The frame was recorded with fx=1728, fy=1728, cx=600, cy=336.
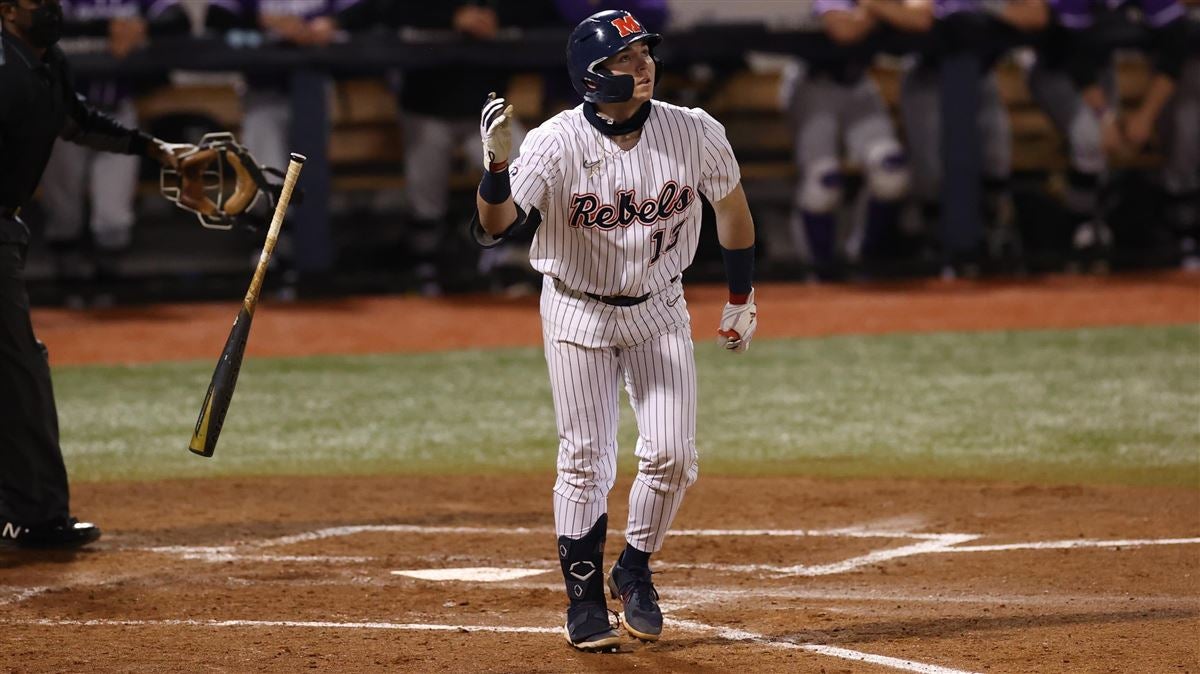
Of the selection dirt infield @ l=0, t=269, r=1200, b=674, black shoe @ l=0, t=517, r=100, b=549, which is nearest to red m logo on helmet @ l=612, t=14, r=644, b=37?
dirt infield @ l=0, t=269, r=1200, b=674

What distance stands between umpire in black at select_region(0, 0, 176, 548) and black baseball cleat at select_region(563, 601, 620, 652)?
2143 millimetres

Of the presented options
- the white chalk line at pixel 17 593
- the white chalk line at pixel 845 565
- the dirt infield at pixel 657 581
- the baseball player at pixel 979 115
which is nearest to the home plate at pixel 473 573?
the dirt infield at pixel 657 581

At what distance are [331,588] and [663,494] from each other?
124 centimetres

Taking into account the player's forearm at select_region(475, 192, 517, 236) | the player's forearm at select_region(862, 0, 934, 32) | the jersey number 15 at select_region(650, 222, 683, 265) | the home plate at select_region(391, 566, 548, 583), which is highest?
the player's forearm at select_region(862, 0, 934, 32)

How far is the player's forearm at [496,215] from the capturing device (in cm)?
414

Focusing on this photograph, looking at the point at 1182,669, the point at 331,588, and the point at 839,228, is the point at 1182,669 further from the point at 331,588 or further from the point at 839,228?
the point at 839,228

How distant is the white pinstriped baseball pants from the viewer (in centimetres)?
440

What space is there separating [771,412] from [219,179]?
3.16 meters

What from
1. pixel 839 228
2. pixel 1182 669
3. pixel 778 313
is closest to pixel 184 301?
pixel 778 313

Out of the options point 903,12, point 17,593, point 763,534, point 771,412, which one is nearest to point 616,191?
point 763,534

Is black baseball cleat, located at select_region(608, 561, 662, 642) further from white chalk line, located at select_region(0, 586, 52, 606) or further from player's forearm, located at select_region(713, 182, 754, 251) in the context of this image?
white chalk line, located at select_region(0, 586, 52, 606)

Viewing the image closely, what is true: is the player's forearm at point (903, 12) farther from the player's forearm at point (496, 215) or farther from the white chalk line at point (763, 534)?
the player's forearm at point (496, 215)

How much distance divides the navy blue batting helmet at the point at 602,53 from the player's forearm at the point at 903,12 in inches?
295

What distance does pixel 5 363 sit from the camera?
5.57 m
